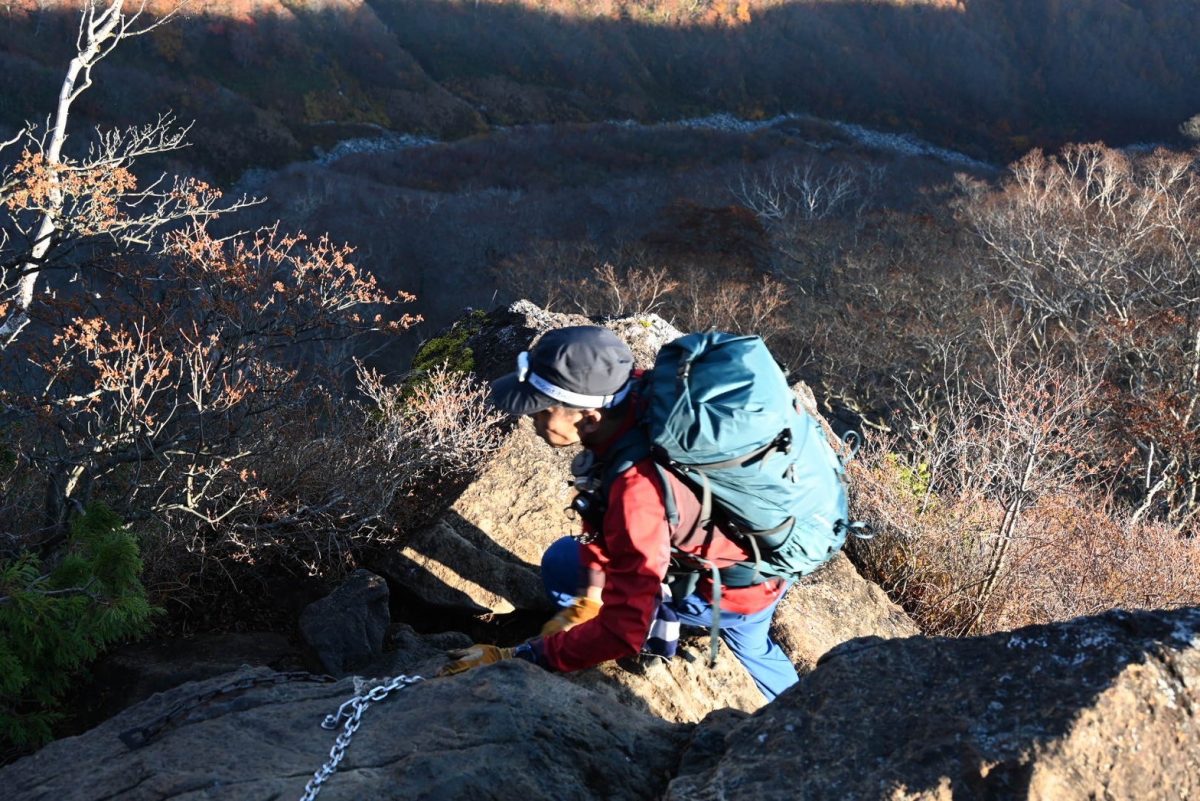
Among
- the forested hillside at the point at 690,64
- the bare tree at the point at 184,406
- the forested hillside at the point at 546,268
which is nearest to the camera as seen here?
the bare tree at the point at 184,406

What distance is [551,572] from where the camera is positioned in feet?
11.5

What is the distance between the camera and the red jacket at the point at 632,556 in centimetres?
260

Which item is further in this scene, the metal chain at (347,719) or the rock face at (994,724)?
the metal chain at (347,719)

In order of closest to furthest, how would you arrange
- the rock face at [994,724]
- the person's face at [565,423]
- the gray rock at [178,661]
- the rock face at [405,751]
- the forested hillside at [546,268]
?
1. the rock face at [994,724]
2. the rock face at [405,751]
3. the person's face at [565,423]
4. the gray rock at [178,661]
5. the forested hillside at [546,268]

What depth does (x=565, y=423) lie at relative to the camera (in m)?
2.73

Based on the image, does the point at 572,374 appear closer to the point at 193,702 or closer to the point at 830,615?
the point at 193,702

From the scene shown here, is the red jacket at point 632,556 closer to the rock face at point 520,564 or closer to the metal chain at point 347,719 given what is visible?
the metal chain at point 347,719

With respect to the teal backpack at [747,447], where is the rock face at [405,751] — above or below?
below

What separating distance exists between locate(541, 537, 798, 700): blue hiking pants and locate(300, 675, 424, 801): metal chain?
704mm

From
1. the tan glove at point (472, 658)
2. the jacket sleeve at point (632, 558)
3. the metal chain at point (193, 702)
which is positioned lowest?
the tan glove at point (472, 658)

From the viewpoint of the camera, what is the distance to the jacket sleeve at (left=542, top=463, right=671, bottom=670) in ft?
8.51

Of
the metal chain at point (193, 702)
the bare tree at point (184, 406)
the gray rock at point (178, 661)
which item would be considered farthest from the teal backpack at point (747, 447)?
the bare tree at point (184, 406)

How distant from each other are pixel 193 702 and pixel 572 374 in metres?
1.49

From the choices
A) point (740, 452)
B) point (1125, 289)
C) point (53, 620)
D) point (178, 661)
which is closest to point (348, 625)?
point (178, 661)
